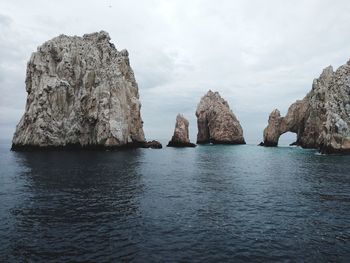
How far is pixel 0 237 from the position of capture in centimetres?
2034

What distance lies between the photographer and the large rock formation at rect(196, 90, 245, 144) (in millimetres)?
159625

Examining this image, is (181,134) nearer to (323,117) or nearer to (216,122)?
(216,122)

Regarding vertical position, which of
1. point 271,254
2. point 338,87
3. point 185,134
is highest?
point 338,87

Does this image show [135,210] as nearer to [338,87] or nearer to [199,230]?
[199,230]

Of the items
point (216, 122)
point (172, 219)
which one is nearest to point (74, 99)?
point (172, 219)

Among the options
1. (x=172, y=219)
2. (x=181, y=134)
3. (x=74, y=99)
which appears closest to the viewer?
(x=172, y=219)

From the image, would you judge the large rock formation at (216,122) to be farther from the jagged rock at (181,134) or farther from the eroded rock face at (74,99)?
the eroded rock face at (74,99)

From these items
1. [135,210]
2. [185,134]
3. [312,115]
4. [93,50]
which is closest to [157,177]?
[135,210]

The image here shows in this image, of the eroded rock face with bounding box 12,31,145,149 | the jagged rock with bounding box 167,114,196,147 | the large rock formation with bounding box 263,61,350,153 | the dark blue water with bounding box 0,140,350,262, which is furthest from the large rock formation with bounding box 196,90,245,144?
the dark blue water with bounding box 0,140,350,262

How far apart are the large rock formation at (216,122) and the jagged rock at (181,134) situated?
36.0 m

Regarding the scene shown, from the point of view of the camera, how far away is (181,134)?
128 metres

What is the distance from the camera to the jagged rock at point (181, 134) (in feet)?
402

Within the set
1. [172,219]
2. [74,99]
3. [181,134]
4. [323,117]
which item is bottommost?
[172,219]

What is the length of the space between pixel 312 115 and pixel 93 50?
286ft
